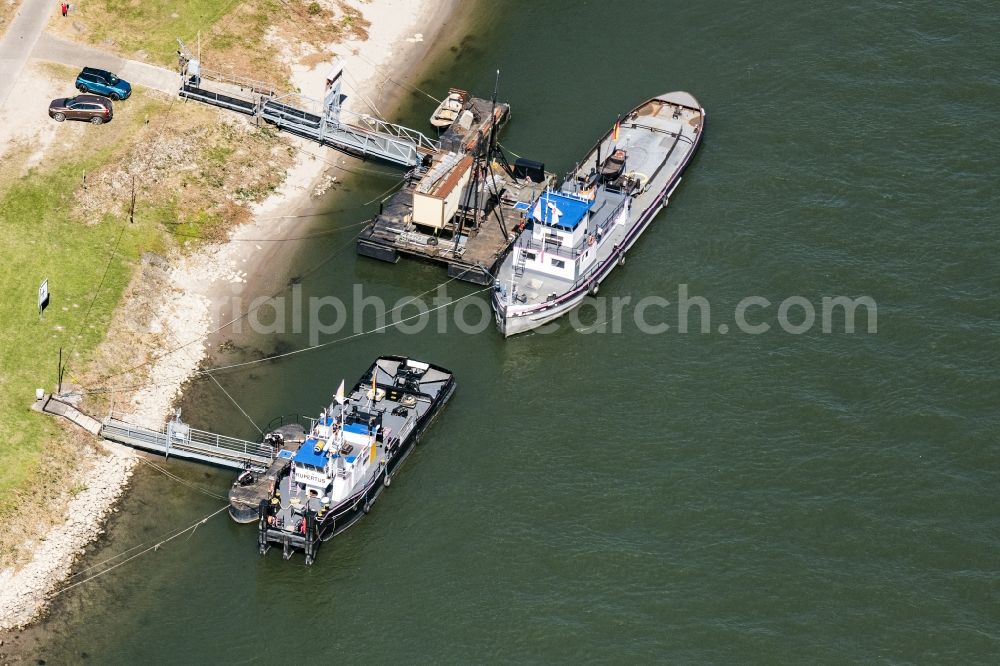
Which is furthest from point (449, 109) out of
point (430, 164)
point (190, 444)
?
point (190, 444)

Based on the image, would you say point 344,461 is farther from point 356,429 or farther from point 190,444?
point 190,444

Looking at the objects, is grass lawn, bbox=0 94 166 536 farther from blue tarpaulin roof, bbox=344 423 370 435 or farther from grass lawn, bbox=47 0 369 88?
blue tarpaulin roof, bbox=344 423 370 435

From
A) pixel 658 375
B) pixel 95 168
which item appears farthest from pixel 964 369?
pixel 95 168

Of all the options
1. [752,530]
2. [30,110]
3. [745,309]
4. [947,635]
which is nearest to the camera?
[947,635]

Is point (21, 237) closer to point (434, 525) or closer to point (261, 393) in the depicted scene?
point (261, 393)

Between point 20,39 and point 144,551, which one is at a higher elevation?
point 20,39

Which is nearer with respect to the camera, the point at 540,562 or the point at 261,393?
the point at 540,562

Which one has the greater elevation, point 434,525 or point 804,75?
point 804,75
